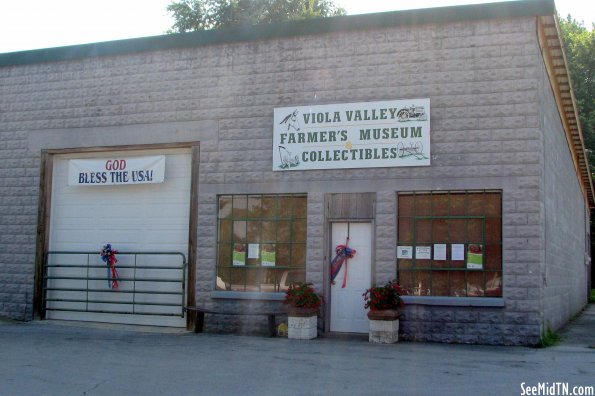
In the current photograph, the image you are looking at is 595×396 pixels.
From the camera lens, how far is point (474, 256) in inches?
489

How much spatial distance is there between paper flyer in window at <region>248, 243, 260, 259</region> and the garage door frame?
3.88ft

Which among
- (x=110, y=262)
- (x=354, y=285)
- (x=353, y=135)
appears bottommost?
(x=354, y=285)

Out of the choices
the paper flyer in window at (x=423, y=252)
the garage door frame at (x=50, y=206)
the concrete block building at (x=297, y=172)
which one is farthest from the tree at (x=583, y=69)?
the garage door frame at (x=50, y=206)

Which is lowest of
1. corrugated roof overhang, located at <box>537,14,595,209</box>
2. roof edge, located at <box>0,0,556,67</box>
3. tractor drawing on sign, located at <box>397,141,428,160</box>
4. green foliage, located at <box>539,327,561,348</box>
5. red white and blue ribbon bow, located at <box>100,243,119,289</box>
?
green foliage, located at <box>539,327,561,348</box>

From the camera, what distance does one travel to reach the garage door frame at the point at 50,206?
14320 millimetres

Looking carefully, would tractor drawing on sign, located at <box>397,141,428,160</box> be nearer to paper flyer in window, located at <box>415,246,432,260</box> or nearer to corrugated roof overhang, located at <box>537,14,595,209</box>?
paper flyer in window, located at <box>415,246,432,260</box>

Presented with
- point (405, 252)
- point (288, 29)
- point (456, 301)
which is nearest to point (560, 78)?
point (405, 252)

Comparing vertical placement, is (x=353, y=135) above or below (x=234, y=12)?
below

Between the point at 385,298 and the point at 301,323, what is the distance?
159 centimetres

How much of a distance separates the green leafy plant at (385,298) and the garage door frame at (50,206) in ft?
12.6

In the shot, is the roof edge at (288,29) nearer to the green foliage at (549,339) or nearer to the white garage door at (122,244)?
the white garage door at (122,244)

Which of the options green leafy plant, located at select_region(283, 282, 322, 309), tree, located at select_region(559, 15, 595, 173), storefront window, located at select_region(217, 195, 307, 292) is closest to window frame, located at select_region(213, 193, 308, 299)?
storefront window, located at select_region(217, 195, 307, 292)

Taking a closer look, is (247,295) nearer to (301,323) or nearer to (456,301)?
(301,323)

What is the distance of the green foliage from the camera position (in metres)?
12.1
